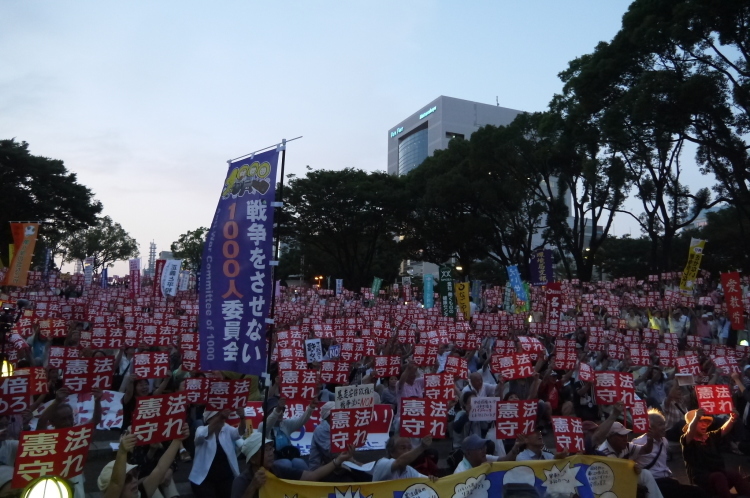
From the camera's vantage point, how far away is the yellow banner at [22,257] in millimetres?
20109

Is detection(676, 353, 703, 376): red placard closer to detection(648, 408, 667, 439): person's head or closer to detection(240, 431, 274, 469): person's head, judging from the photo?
detection(648, 408, 667, 439): person's head

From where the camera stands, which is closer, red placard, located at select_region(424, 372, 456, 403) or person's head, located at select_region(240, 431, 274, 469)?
person's head, located at select_region(240, 431, 274, 469)

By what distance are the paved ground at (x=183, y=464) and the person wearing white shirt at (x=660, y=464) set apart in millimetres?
2566

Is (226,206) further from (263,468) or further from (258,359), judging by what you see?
(263,468)

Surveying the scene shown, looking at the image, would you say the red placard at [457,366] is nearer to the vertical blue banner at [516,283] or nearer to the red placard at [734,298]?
the red placard at [734,298]

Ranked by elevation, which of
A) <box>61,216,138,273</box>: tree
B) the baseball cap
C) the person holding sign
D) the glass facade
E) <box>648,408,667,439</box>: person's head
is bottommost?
the person holding sign

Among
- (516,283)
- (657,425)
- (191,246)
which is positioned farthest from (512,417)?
(191,246)

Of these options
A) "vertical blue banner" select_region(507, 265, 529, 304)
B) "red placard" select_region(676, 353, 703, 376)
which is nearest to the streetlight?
"red placard" select_region(676, 353, 703, 376)

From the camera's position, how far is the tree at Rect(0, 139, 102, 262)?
119 feet

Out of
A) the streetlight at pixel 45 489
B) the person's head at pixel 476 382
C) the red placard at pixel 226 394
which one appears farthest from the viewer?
the person's head at pixel 476 382

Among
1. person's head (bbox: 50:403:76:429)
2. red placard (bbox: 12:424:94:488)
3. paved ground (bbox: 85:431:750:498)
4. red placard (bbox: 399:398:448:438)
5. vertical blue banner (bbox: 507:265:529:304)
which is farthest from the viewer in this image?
vertical blue banner (bbox: 507:265:529:304)

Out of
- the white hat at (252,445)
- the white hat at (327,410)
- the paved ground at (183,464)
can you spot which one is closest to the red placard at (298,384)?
the paved ground at (183,464)

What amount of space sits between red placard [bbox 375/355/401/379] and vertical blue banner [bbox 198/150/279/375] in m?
4.55

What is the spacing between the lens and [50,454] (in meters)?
4.41
